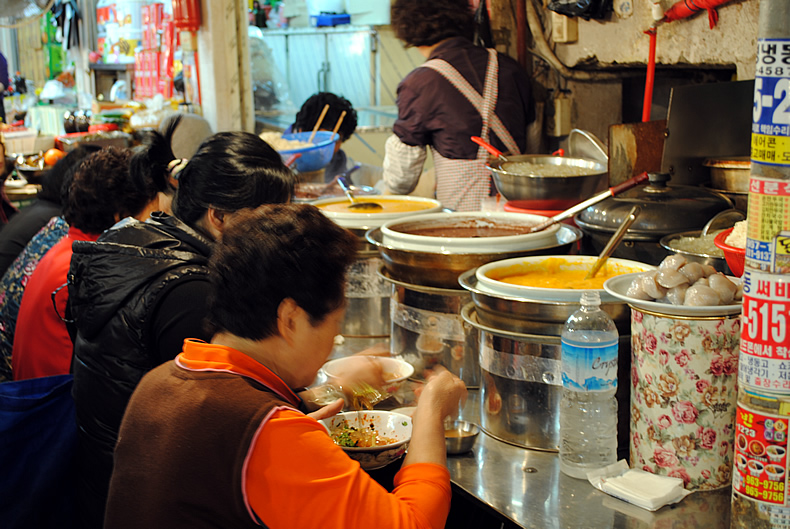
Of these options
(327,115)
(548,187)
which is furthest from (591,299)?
(327,115)

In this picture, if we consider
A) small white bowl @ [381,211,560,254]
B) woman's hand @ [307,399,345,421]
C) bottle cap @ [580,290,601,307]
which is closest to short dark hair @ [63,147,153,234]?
small white bowl @ [381,211,560,254]

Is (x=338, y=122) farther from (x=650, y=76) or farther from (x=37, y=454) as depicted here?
(x=37, y=454)

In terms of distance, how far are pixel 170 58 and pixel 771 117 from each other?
7.19m

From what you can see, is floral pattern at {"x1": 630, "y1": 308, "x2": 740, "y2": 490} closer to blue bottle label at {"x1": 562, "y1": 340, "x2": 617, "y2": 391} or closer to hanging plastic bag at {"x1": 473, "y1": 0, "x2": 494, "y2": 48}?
blue bottle label at {"x1": 562, "y1": 340, "x2": 617, "y2": 391}

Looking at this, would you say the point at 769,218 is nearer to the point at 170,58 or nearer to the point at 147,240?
the point at 147,240

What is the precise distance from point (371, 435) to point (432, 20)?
2.58m

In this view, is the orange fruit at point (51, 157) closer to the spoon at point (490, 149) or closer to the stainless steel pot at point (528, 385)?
the spoon at point (490, 149)

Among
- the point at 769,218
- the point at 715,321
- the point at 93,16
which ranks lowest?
the point at 715,321

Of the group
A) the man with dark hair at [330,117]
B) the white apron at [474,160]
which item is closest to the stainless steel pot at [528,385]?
the white apron at [474,160]

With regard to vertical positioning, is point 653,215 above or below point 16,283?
above

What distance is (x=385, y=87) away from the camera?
8.29m

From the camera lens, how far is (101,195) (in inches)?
114

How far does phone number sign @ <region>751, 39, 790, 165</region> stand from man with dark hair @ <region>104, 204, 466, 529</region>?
0.75 meters

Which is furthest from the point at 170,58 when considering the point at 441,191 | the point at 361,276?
the point at 361,276
